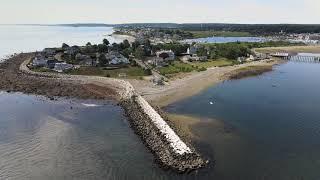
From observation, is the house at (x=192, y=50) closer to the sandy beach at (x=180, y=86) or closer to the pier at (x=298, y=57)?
the sandy beach at (x=180, y=86)

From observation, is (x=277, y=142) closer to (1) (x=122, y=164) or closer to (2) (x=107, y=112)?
(1) (x=122, y=164)

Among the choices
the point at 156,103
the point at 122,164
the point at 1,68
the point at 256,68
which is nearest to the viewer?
the point at 122,164

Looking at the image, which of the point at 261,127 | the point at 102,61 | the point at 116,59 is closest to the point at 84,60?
the point at 102,61

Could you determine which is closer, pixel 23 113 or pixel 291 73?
pixel 23 113

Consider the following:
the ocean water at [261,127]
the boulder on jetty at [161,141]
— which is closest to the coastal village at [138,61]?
the ocean water at [261,127]

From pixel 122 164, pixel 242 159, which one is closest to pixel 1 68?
pixel 122 164

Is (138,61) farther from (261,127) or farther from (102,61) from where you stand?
(261,127)
